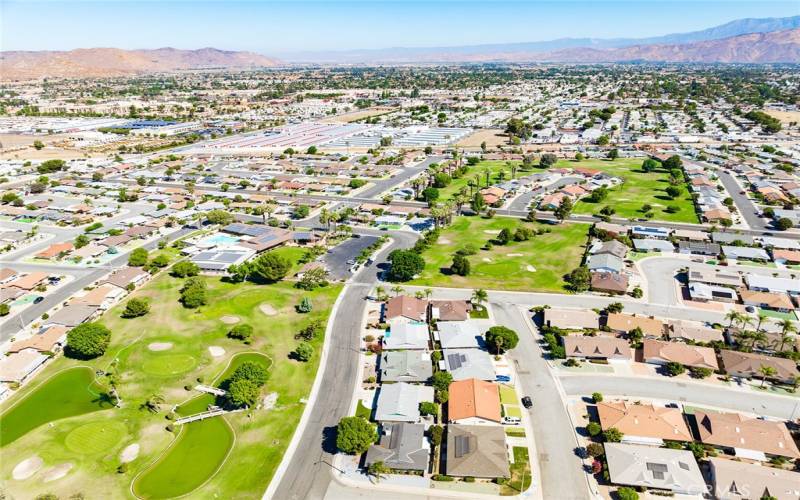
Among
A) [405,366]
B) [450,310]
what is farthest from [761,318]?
[405,366]

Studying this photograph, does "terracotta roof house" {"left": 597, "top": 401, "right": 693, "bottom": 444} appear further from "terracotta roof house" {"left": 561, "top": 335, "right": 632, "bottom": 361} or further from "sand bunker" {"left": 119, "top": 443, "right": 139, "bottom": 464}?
"sand bunker" {"left": 119, "top": 443, "right": 139, "bottom": 464}

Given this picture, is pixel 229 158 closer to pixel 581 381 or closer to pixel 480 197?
pixel 480 197

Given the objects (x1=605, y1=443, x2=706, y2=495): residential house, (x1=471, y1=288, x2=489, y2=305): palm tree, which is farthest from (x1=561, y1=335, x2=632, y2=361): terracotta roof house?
(x1=605, y1=443, x2=706, y2=495): residential house

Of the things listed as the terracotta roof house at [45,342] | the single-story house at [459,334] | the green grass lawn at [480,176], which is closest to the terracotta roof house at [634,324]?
the single-story house at [459,334]

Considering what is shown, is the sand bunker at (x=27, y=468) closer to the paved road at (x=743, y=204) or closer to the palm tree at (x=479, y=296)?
the palm tree at (x=479, y=296)

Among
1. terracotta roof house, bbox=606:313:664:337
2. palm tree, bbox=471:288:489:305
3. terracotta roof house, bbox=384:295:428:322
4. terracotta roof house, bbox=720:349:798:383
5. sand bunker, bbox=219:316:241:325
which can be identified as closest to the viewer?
terracotta roof house, bbox=720:349:798:383

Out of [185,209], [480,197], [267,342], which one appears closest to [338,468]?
[267,342]

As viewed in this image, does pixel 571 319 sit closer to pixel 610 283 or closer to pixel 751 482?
pixel 610 283
